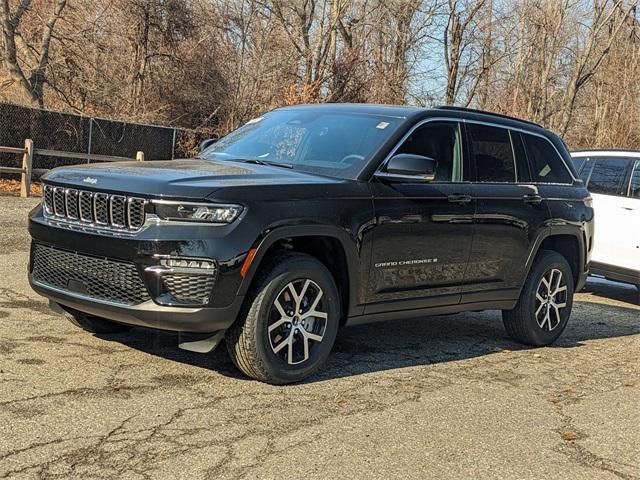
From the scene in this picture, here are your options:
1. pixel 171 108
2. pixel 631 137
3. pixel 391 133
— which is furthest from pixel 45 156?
pixel 631 137

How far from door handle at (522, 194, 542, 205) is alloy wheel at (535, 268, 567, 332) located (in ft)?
2.16

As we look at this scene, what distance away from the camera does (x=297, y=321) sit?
213 inches

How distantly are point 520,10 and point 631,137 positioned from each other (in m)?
7.66

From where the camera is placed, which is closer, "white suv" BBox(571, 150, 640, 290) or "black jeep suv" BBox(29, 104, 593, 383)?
"black jeep suv" BBox(29, 104, 593, 383)

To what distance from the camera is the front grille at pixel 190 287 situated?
4.92m

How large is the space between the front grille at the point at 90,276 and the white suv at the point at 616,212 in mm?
7320

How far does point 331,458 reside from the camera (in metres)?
4.25

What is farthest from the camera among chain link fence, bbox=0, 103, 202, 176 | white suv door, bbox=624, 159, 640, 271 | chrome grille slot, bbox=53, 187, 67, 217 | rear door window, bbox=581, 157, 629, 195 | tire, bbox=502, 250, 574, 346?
chain link fence, bbox=0, 103, 202, 176

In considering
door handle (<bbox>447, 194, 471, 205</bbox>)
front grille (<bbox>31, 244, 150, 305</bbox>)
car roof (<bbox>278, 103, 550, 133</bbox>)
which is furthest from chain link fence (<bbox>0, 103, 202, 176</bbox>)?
door handle (<bbox>447, 194, 471, 205</bbox>)

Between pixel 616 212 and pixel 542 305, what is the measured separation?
12.6ft

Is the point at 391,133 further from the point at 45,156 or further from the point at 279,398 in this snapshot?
the point at 45,156

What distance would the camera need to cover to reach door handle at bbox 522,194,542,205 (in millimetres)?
7180

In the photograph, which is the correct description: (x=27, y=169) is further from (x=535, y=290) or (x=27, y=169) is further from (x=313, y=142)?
→ (x=535, y=290)

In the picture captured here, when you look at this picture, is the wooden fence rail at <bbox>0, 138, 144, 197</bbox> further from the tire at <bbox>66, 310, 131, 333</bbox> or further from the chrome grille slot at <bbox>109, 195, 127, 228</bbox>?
the chrome grille slot at <bbox>109, 195, 127, 228</bbox>
